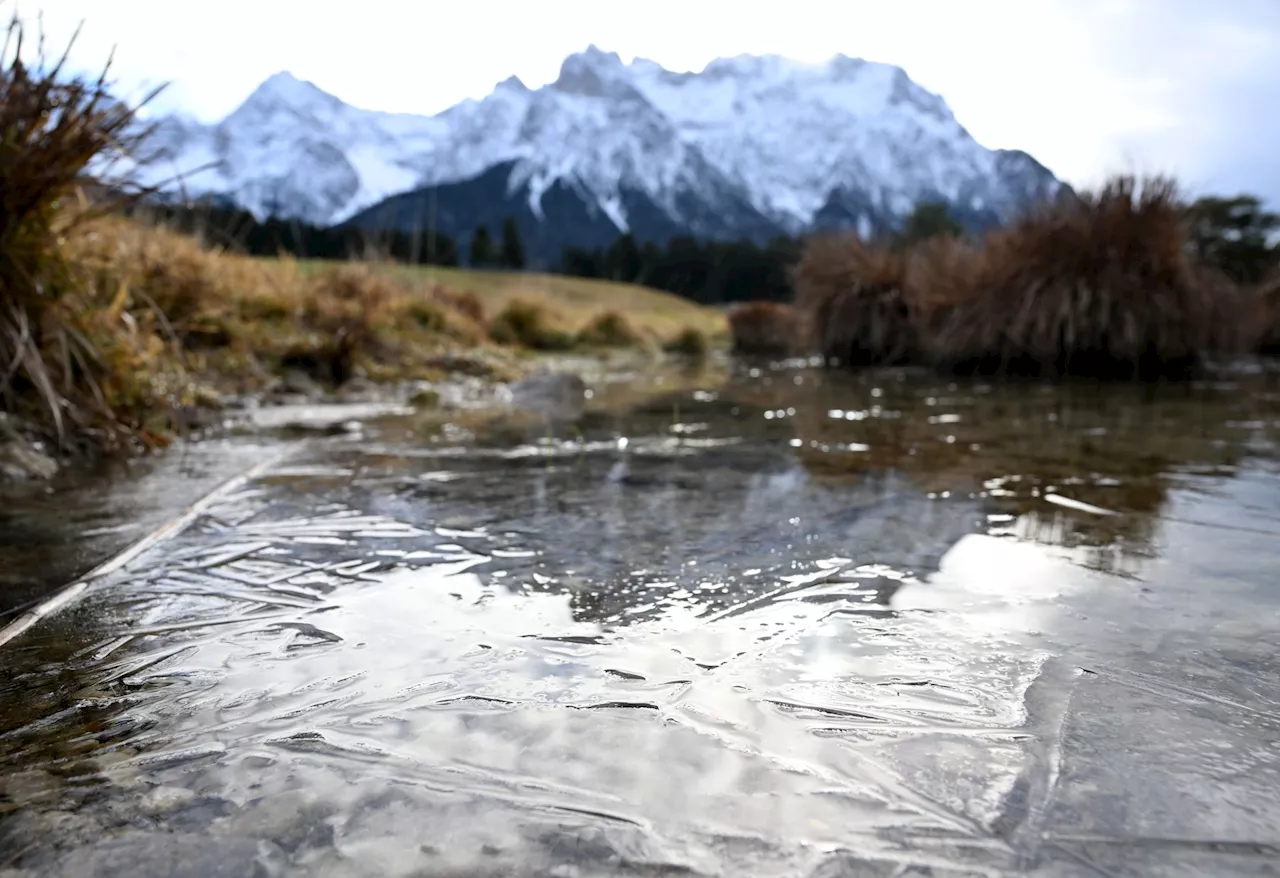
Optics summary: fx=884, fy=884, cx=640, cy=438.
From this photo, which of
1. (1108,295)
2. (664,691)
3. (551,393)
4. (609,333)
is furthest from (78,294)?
(609,333)

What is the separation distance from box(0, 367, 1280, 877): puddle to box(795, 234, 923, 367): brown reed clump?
7.99 m

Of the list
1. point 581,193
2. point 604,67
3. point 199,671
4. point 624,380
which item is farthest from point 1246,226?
point 604,67

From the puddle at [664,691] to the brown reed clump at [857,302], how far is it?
799cm

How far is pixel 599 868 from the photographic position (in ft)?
2.27

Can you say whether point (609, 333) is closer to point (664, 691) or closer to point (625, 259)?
point (664, 691)

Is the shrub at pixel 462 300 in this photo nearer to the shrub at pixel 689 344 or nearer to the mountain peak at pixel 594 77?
the shrub at pixel 689 344

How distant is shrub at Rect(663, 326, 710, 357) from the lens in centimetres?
1794

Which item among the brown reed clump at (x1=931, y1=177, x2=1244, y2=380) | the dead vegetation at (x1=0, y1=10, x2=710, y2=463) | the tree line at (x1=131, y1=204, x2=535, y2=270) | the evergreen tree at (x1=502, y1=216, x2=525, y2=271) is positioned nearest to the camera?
the dead vegetation at (x1=0, y1=10, x2=710, y2=463)

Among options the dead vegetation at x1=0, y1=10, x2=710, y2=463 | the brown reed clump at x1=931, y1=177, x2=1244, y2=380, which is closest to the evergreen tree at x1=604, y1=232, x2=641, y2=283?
the brown reed clump at x1=931, y1=177, x2=1244, y2=380

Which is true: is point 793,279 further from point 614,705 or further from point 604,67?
point 604,67

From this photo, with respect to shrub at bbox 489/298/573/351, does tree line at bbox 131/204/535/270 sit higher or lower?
higher

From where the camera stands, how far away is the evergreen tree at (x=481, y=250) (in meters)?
49.2

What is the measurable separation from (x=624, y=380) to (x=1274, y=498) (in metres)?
6.92

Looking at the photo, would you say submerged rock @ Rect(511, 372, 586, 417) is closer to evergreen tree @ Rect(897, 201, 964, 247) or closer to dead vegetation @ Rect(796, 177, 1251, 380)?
dead vegetation @ Rect(796, 177, 1251, 380)
